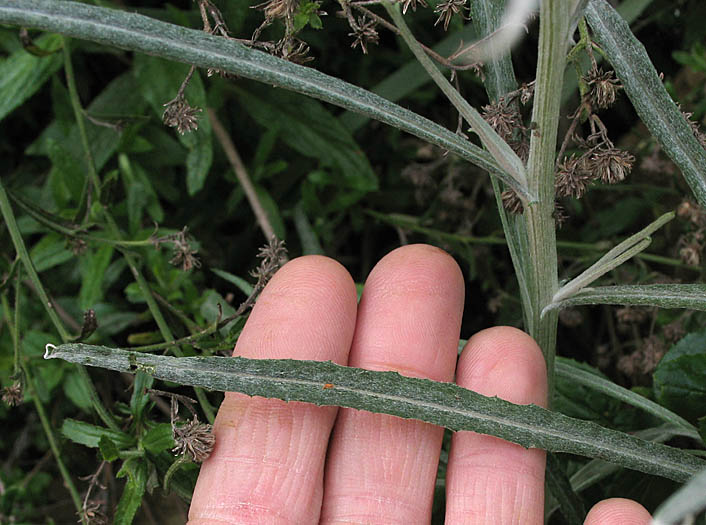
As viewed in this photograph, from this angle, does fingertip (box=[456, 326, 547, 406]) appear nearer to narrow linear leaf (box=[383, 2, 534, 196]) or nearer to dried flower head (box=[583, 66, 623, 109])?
narrow linear leaf (box=[383, 2, 534, 196])

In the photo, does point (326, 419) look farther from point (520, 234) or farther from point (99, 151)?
point (99, 151)

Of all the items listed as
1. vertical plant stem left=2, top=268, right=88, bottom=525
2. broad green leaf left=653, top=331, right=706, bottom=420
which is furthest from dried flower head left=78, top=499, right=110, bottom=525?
broad green leaf left=653, top=331, right=706, bottom=420

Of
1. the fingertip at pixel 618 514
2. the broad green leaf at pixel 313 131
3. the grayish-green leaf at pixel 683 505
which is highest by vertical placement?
the broad green leaf at pixel 313 131

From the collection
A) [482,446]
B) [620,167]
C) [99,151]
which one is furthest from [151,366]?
[99,151]

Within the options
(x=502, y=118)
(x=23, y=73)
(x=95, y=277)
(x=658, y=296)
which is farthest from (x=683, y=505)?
(x=23, y=73)

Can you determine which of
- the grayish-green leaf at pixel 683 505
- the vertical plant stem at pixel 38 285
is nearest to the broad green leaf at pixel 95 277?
the vertical plant stem at pixel 38 285

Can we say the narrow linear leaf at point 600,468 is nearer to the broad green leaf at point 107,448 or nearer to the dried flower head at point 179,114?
the broad green leaf at point 107,448
